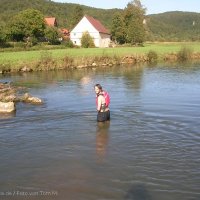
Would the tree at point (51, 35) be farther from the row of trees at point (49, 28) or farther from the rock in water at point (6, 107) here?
the rock in water at point (6, 107)

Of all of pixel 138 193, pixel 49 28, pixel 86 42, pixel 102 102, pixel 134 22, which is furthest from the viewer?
pixel 134 22

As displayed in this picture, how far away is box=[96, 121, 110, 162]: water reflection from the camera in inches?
539

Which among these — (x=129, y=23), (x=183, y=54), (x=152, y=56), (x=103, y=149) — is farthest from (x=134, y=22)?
(x=103, y=149)

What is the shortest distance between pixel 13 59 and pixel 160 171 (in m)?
37.6

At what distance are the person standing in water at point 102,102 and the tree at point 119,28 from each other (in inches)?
2879

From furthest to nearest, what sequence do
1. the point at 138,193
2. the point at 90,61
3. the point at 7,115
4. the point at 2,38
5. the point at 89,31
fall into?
the point at 89,31 < the point at 2,38 < the point at 90,61 < the point at 7,115 < the point at 138,193

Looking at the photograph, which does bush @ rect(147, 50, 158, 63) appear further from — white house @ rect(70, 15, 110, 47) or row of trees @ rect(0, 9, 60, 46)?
white house @ rect(70, 15, 110, 47)

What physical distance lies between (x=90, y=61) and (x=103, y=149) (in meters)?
37.1

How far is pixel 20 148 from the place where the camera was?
14430 mm

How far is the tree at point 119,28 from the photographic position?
89.6 m

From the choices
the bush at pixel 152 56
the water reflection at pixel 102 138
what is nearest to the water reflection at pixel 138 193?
the water reflection at pixel 102 138

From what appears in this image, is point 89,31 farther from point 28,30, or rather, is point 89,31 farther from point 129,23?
point 28,30

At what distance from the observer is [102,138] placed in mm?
15578

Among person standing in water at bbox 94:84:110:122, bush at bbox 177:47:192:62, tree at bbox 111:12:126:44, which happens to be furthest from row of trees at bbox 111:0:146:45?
person standing in water at bbox 94:84:110:122
